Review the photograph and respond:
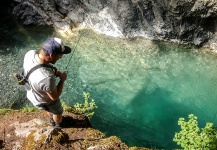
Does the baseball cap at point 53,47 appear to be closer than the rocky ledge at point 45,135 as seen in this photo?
Yes

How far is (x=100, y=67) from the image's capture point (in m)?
12.0

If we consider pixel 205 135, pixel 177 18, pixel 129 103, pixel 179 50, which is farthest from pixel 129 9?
pixel 205 135

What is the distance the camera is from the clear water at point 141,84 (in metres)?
9.48

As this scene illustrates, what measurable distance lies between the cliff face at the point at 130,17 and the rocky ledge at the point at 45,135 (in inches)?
324

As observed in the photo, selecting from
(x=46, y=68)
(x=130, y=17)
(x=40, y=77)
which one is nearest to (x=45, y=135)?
(x=40, y=77)

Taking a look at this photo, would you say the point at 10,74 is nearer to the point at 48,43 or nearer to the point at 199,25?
the point at 48,43

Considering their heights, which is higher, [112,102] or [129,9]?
[129,9]

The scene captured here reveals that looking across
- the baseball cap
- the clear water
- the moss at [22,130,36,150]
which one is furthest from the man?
the clear water

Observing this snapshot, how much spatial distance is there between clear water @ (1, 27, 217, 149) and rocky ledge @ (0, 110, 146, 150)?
2.83m

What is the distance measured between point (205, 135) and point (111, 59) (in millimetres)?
7524

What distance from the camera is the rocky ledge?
16.7ft

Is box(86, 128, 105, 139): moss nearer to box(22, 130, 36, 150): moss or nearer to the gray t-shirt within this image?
box(22, 130, 36, 150): moss

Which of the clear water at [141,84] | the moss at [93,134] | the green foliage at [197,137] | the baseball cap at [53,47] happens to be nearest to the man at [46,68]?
the baseball cap at [53,47]

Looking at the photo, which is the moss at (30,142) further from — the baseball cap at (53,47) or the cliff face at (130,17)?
the cliff face at (130,17)
